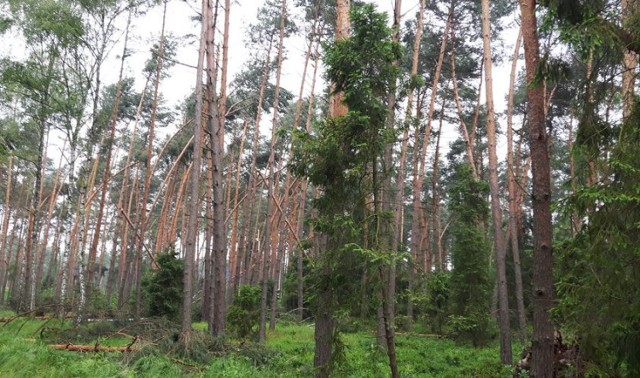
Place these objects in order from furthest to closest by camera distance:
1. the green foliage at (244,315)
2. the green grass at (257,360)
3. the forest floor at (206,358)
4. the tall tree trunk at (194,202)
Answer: the green foliage at (244,315), the tall tree trunk at (194,202), the forest floor at (206,358), the green grass at (257,360)

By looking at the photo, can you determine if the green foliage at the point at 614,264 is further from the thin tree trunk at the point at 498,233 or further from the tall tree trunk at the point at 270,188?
the tall tree trunk at the point at 270,188

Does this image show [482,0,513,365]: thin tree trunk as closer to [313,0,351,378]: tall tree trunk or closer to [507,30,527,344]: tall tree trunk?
[507,30,527,344]: tall tree trunk

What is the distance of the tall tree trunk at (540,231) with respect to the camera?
6.18 meters

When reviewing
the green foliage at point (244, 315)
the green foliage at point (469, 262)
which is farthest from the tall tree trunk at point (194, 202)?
the green foliage at point (469, 262)

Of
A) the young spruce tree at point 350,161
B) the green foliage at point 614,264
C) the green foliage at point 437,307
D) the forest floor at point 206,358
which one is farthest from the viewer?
the green foliage at point 437,307

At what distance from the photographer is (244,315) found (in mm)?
15648

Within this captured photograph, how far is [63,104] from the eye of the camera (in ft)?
50.8

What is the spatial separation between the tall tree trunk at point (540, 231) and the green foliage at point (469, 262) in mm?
10218

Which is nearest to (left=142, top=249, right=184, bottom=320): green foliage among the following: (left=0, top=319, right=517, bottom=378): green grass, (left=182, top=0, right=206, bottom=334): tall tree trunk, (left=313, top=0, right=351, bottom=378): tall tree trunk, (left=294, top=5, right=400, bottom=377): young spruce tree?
(left=0, top=319, right=517, bottom=378): green grass

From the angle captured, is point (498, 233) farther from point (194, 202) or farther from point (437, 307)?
point (437, 307)

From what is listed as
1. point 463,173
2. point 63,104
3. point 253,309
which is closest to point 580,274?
point 463,173

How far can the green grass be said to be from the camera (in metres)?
6.53

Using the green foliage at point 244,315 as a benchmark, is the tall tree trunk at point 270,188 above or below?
above

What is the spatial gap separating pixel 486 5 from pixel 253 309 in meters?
11.9
